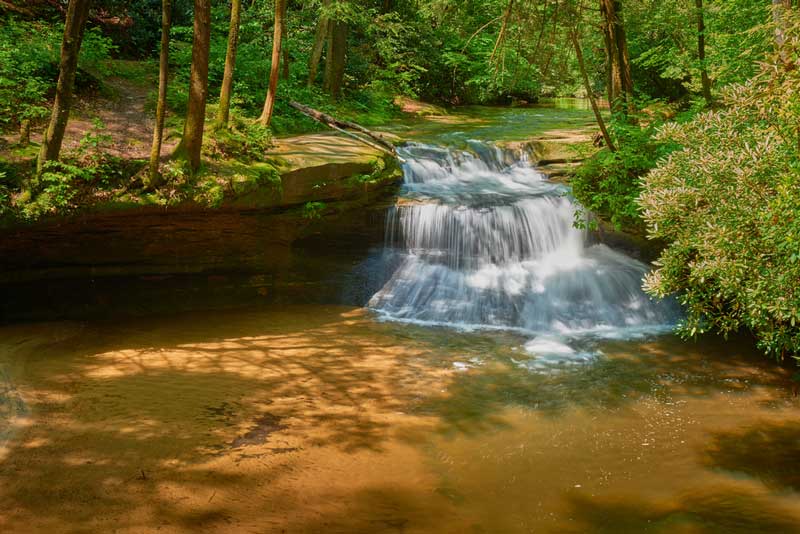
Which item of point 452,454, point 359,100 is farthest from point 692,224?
point 359,100

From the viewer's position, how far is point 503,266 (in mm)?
11688

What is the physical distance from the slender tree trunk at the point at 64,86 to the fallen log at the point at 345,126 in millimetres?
6058

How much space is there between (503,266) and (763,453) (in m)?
6.32

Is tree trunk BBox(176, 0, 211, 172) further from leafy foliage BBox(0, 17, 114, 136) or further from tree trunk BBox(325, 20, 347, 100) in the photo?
tree trunk BBox(325, 20, 347, 100)

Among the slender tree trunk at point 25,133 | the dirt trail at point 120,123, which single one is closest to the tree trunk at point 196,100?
the dirt trail at point 120,123

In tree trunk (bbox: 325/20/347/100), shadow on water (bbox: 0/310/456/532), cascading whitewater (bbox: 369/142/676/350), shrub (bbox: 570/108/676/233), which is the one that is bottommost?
shadow on water (bbox: 0/310/456/532)

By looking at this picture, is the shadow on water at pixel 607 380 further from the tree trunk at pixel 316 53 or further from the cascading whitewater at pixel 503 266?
the tree trunk at pixel 316 53

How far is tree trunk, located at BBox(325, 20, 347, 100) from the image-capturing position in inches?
725

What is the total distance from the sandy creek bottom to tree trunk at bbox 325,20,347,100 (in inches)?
470

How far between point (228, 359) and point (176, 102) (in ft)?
23.9

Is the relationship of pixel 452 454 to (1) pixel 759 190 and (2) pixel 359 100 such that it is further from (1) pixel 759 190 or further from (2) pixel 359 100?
(2) pixel 359 100

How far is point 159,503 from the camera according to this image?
436 centimetres

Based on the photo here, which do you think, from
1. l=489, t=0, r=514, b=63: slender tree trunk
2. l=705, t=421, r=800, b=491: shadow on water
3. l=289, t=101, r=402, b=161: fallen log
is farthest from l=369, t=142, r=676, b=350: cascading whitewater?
l=705, t=421, r=800, b=491: shadow on water

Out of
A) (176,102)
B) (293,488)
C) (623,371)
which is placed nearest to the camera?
(293,488)
